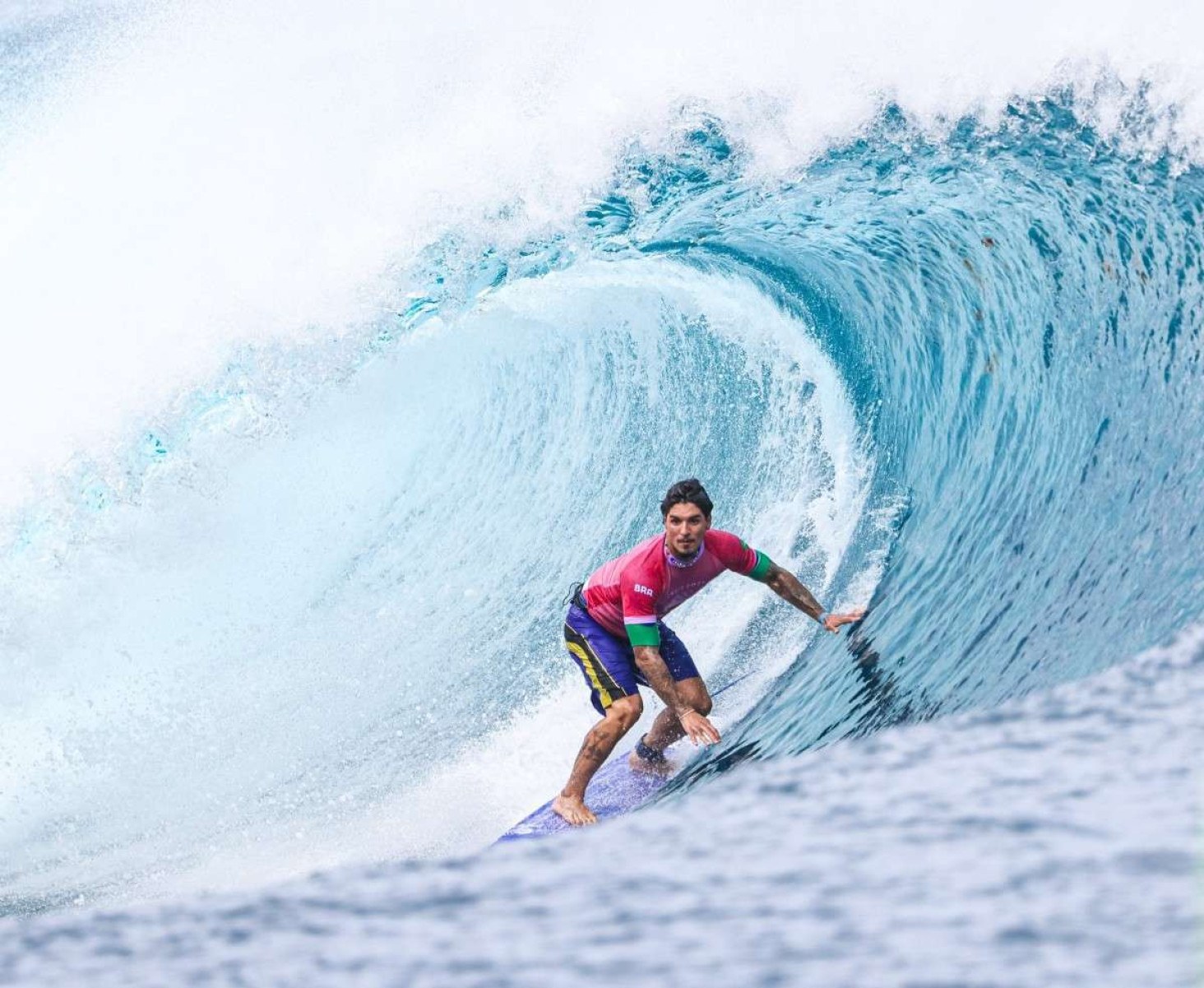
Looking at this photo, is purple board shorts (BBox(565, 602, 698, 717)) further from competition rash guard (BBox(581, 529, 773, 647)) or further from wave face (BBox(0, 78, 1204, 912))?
wave face (BBox(0, 78, 1204, 912))

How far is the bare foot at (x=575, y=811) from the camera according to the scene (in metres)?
5.02

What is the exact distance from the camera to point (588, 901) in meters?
1.29

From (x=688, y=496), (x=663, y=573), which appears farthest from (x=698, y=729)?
(x=688, y=496)

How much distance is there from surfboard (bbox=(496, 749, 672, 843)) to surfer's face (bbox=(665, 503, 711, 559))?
119 centimetres

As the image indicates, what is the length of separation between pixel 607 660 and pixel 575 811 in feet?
1.96

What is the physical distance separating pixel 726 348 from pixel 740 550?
12.9ft

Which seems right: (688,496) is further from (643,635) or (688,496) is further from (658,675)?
(658,675)

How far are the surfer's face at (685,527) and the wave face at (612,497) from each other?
0.98 meters

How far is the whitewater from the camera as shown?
562cm

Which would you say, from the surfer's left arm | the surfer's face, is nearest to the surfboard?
the surfer's left arm

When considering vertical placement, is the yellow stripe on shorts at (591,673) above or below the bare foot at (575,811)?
above

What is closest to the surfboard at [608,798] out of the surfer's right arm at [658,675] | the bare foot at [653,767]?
the bare foot at [653,767]

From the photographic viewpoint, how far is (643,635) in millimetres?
4879

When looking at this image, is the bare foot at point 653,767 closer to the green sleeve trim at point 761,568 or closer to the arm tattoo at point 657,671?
the arm tattoo at point 657,671
